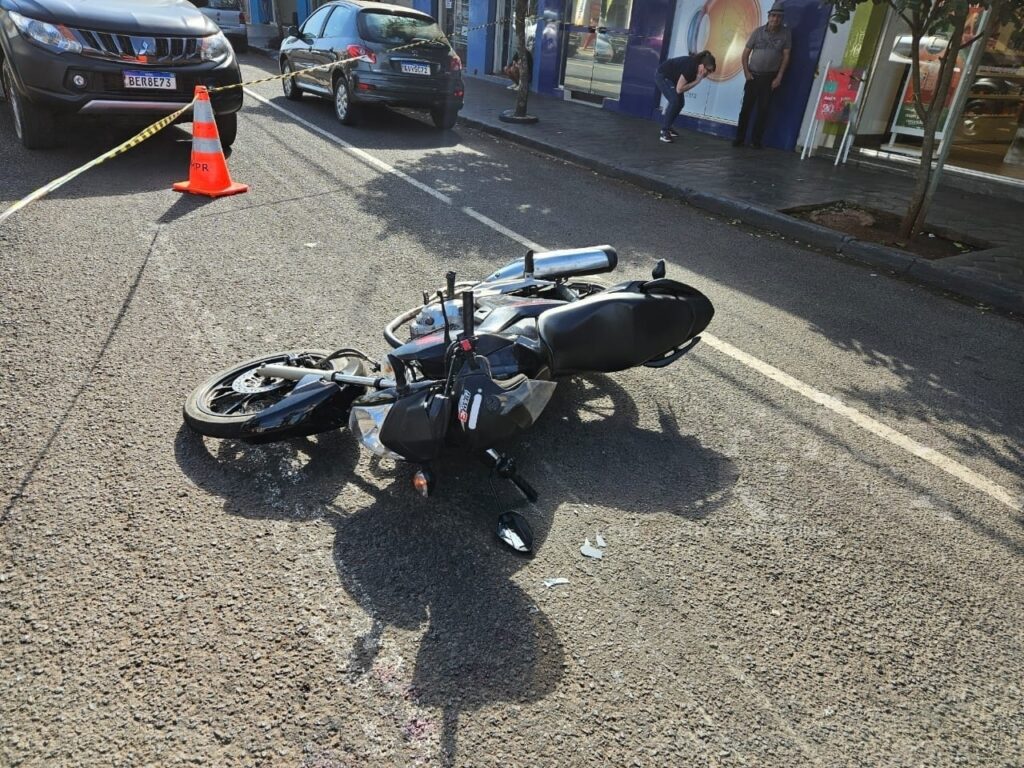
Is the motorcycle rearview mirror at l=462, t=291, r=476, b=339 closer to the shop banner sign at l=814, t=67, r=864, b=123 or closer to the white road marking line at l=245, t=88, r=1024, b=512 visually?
the white road marking line at l=245, t=88, r=1024, b=512

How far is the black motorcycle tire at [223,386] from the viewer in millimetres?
3066

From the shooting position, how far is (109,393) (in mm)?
3520

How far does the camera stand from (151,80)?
7191 millimetres

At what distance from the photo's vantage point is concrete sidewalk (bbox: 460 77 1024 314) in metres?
6.32

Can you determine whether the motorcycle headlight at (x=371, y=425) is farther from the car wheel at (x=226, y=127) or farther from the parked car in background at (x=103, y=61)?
the car wheel at (x=226, y=127)

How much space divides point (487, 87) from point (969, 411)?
16146 millimetres

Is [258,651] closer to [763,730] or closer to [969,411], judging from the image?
[763,730]

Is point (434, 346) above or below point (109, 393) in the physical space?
above

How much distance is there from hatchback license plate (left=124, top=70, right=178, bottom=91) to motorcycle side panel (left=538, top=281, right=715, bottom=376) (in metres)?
6.13

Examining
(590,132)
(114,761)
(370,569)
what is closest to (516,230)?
(370,569)

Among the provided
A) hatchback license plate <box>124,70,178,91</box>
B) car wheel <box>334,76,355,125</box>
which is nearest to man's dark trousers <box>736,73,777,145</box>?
car wheel <box>334,76,355,125</box>

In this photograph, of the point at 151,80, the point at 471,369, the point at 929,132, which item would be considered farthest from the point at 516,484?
the point at 151,80

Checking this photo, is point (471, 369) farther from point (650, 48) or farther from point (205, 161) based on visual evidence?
point (650, 48)

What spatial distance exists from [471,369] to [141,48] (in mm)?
6575
